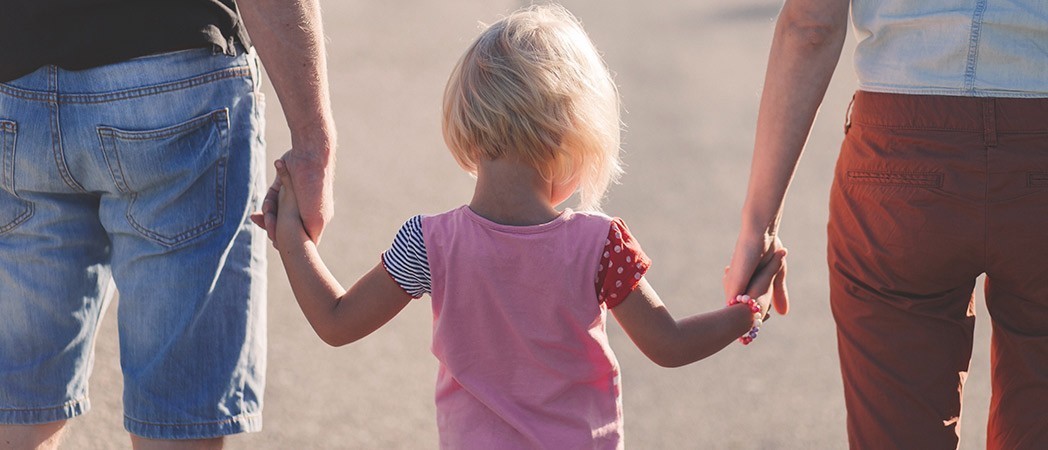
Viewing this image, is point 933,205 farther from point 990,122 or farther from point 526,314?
point 526,314

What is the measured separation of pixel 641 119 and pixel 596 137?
6.88m

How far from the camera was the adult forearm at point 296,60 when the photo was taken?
8.42ft

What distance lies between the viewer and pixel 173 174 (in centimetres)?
255

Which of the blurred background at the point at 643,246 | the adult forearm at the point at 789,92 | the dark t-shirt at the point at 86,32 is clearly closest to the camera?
the dark t-shirt at the point at 86,32

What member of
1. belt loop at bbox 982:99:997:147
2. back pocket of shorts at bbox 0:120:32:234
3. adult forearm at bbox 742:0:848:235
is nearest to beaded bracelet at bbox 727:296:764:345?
adult forearm at bbox 742:0:848:235

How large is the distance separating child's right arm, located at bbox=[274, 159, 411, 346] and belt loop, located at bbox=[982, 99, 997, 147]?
112 centimetres

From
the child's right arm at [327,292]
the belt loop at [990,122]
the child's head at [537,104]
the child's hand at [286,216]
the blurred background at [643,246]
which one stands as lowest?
the blurred background at [643,246]

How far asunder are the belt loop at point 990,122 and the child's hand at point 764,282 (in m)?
0.63

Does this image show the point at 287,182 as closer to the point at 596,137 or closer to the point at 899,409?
the point at 596,137

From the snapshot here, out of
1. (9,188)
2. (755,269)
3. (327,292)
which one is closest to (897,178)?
(755,269)

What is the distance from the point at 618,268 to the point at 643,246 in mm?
4121

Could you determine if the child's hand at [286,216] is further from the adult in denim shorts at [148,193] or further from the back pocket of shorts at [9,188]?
the back pocket of shorts at [9,188]

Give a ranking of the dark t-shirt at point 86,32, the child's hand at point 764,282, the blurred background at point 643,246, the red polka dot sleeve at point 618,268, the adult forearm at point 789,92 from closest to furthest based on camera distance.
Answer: the red polka dot sleeve at point 618,268, the dark t-shirt at point 86,32, the adult forearm at point 789,92, the child's hand at point 764,282, the blurred background at point 643,246

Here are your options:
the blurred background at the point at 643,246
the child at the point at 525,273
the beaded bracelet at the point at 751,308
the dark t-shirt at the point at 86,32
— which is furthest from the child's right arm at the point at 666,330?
the blurred background at the point at 643,246
